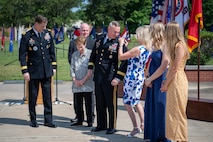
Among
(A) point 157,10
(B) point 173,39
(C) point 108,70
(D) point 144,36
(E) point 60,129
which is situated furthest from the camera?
(A) point 157,10

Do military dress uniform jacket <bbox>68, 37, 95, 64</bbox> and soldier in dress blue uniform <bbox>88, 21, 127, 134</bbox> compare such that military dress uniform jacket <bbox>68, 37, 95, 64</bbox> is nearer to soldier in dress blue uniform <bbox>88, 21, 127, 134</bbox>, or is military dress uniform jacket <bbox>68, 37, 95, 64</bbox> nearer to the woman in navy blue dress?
soldier in dress blue uniform <bbox>88, 21, 127, 134</bbox>

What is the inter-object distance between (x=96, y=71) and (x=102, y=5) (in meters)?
71.3

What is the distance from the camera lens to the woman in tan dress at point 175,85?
4.91 metres

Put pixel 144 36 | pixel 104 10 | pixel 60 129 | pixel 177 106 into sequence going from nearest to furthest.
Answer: pixel 177 106 < pixel 144 36 < pixel 60 129 < pixel 104 10

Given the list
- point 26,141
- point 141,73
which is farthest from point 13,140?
point 141,73

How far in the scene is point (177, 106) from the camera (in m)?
5.04

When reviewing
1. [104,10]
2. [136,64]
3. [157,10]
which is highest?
[104,10]

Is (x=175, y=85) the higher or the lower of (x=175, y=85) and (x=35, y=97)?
the higher

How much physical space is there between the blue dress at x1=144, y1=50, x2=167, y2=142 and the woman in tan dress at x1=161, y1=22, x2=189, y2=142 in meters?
0.35

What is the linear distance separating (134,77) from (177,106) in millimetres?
1034

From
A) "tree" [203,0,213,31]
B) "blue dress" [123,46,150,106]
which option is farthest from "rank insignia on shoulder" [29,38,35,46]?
"tree" [203,0,213,31]

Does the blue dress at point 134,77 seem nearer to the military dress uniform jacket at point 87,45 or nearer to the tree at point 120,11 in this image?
the military dress uniform jacket at point 87,45

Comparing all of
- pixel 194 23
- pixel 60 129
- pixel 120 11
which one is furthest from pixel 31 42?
pixel 120 11

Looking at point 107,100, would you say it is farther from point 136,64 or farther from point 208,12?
point 208,12
